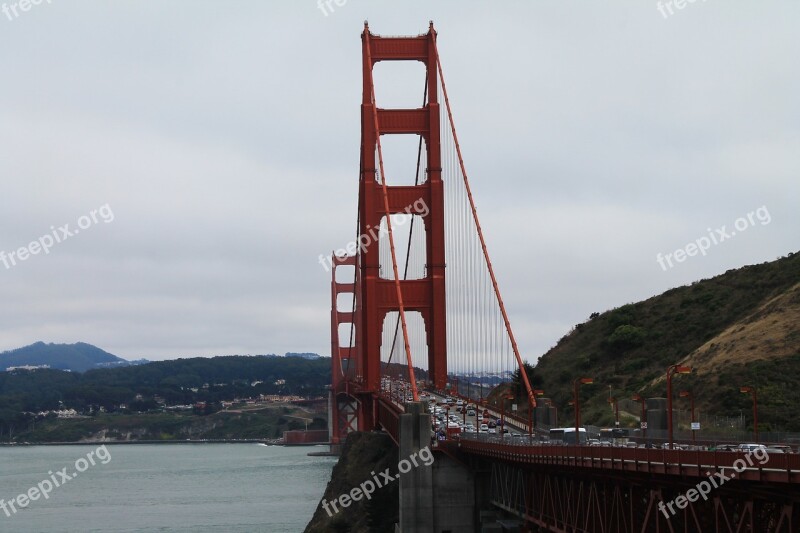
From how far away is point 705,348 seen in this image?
83.3m

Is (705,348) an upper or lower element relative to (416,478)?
upper

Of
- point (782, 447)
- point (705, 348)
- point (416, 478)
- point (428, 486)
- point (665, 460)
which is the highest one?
point (705, 348)

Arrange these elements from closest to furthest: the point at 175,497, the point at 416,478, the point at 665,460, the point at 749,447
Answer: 1. the point at 665,460
2. the point at 749,447
3. the point at 416,478
4. the point at 175,497

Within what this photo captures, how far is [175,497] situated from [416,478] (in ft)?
224

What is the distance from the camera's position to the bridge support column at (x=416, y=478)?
172ft

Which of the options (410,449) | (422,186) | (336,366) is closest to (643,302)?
(422,186)

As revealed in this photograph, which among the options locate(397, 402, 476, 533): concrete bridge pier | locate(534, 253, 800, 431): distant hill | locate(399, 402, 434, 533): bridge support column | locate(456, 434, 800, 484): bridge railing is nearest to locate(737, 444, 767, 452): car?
locate(456, 434, 800, 484): bridge railing

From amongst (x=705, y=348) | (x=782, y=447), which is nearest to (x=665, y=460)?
(x=782, y=447)

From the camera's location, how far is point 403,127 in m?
81.7

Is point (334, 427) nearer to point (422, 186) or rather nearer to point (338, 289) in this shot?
point (338, 289)

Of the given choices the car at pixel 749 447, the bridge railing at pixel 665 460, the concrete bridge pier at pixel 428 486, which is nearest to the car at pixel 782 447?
the car at pixel 749 447

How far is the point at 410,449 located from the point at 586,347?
55.5 metres

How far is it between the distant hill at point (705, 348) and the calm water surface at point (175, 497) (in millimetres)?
23138

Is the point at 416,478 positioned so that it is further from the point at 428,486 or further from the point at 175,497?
the point at 175,497
